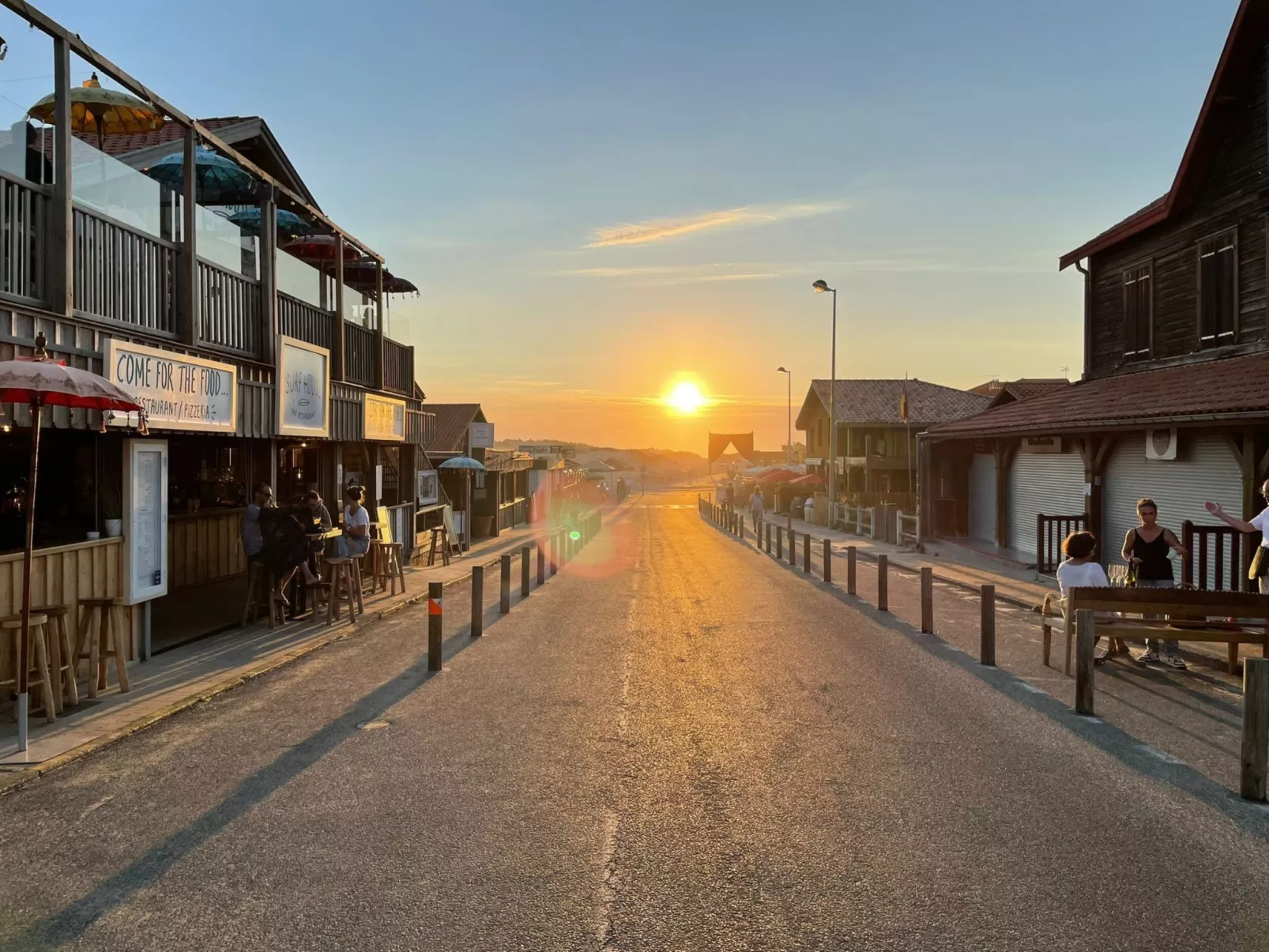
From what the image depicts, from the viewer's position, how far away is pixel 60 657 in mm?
7668

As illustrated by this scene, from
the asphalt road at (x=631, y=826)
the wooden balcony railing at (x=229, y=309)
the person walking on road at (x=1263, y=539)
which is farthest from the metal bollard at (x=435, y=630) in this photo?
Answer: the person walking on road at (x=1263, y=539)

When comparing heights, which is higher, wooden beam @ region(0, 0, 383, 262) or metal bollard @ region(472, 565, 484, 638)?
wooden beam @ region(0, 0, 383, 262)

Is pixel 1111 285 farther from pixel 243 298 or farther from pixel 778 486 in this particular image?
pixel 778 486

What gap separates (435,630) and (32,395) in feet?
14.1

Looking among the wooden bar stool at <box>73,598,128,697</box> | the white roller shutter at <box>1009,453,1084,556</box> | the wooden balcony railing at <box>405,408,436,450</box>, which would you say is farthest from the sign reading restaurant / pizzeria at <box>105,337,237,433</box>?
the white roller shutter at <box>1009,453,1084,556</box>

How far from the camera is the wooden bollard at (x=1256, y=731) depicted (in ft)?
18.6

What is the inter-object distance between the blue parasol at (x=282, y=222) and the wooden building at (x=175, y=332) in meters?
0.08

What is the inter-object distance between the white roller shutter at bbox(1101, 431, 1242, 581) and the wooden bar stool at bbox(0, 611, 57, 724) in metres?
15.5

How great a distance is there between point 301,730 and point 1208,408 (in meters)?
12.8

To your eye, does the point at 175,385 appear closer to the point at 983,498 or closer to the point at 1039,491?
the point at 1039,491

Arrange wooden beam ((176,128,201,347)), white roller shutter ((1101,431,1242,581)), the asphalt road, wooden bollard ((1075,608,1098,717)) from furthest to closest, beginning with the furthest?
white roller shutter ((1101,431,1242,581)), wooden beam ((176,128,201,347)), wooden bollard ((1075,608,1098,717)), the asphalt road

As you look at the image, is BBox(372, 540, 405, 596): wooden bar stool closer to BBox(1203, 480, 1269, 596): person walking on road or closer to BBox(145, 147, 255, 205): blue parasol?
BBox(145, 147, 255, 205): blue parasol

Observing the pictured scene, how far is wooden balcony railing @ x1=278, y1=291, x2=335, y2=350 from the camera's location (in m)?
14.0

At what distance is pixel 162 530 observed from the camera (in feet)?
32.6
